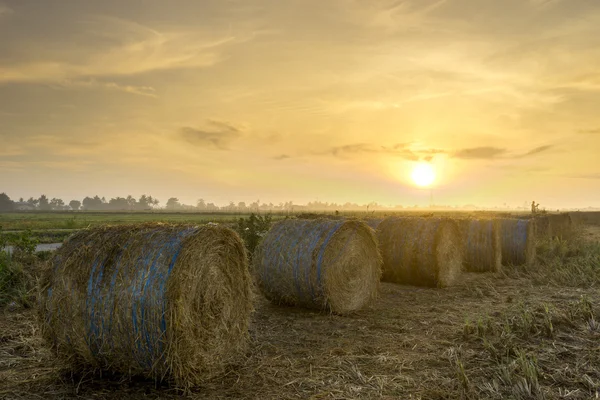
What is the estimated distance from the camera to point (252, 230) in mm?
16453

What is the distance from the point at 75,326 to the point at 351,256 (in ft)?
20.0

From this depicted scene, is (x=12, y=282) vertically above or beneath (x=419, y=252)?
beneath

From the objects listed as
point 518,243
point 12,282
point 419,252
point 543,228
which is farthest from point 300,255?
point 543,228

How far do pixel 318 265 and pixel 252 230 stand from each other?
6897 mm

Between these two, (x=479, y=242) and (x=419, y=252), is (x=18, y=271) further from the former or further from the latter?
(x=479, y=242)

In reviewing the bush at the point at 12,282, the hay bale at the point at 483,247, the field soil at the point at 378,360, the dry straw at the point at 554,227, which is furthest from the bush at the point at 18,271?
the dry straw at the point at 554,227

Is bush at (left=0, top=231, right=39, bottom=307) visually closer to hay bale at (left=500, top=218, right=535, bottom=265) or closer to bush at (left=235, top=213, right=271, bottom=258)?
bush at (left=235, top=213, right=271, bottom=258)

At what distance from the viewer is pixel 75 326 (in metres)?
6.12

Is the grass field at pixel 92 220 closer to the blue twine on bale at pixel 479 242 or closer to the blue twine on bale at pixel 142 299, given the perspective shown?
the blue twine on bale at pixel 142 299

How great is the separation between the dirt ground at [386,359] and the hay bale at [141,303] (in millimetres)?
343

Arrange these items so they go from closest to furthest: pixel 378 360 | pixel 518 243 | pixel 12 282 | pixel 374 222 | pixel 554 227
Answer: pixel 378 360 < pixel 12 282 < pixel 374 222 < pixel 518 243 < pixel 554 227

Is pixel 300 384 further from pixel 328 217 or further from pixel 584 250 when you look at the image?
pixel 584 250

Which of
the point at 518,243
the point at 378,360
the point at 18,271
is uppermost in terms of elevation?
the point at 518,243

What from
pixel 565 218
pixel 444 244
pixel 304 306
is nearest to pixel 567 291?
pixel 444 244
